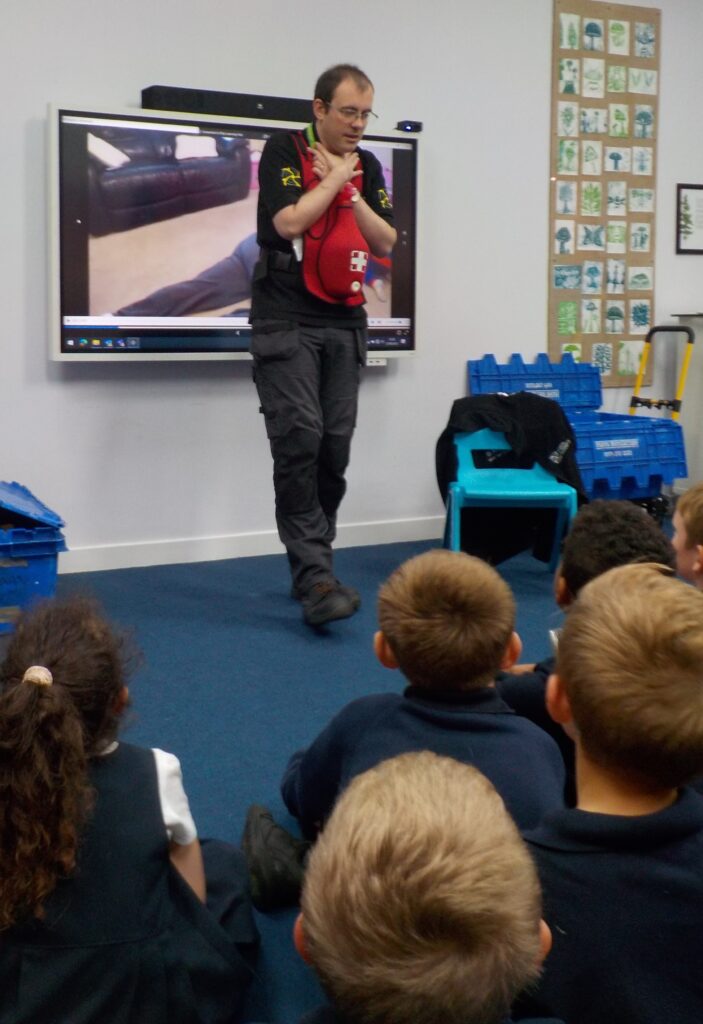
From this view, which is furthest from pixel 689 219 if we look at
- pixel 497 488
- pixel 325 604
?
pixel 325 604

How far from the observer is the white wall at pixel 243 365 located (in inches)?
159

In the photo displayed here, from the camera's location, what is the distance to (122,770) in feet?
4.63

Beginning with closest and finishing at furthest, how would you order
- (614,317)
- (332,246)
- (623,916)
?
(623,916) < (332,246) < (614,317)

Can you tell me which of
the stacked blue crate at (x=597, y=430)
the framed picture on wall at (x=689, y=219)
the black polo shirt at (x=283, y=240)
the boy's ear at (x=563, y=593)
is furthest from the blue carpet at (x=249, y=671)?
the framed picture on wall at (x=689, y=219)

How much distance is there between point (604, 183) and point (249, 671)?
3197 millimetres

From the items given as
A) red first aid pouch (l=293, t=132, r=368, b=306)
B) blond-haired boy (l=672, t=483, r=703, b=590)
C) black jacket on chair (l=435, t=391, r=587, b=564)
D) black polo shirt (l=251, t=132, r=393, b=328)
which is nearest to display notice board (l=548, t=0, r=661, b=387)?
black jacket on chair (l=435, t=391, r=587, b=564)

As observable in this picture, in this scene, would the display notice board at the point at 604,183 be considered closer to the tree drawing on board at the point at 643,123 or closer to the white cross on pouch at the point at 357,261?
the tree drawing on board at the point at 643,123

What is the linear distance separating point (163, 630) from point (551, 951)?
252 centimetres

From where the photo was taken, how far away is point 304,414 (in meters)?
→ 3.52

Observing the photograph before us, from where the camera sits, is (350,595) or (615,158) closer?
(350,595)

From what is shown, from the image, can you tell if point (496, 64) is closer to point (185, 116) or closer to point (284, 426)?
point (185, 116)

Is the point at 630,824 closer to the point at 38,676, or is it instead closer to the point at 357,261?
the point at 38,676

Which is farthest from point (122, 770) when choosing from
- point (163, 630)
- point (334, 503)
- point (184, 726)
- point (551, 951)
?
point (334, 503)

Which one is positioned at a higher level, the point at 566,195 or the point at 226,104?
the point at 226,104
